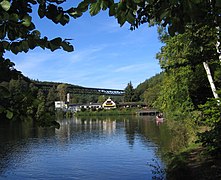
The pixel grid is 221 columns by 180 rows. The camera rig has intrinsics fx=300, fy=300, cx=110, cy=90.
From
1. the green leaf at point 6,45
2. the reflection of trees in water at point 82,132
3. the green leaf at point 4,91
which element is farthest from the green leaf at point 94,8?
the reflection of trees in water at point 82,132

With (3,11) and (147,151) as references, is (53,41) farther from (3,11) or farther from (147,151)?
(147,151)

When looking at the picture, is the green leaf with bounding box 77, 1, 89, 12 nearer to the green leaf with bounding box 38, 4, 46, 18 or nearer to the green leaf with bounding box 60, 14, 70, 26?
the green leaf with bounding box 60, 14, 70, 26

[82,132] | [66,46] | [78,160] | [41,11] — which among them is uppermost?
[41,11]

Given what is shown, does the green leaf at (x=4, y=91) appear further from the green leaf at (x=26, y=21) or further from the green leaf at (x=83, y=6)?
the green leaf at (x=83, y=6)

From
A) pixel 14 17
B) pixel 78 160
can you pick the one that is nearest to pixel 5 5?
pixel 14 17

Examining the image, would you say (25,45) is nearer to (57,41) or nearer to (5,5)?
(57,41)

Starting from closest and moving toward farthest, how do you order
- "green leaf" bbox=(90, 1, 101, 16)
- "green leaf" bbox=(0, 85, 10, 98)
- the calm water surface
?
"green leaf" bbox=(90, 1, 101, 16) → "green leaf" bbox=(0, 85, 10, 98) → the calm water surface

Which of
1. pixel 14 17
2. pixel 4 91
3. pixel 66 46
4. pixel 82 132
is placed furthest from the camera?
pixel 82 132

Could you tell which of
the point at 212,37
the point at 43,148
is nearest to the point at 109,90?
the point at 43,148

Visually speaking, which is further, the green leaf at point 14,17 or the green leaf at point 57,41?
the green leaf at point 57,41

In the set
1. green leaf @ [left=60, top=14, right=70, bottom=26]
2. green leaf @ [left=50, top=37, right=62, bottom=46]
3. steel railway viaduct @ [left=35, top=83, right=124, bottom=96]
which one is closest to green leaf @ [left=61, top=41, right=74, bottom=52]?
green leaf @ [left=50, top=37, right=62, bottom=46]

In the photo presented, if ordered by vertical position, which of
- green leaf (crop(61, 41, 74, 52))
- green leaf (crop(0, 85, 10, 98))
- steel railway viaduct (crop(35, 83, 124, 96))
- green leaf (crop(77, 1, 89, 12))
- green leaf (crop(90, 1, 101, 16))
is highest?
→ steel railway viaduct (crop(35, 83, 124, 96))

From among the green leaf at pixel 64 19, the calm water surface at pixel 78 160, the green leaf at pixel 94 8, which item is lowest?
the calm water surface at pixel 78 160

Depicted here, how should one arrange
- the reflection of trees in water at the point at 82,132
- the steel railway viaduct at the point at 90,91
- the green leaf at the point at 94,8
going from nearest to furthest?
the green leaf at the point at 94,8 → the reflection of trees in water at the point at 82,132 → the steel railway viaduct at the point at 90,91
